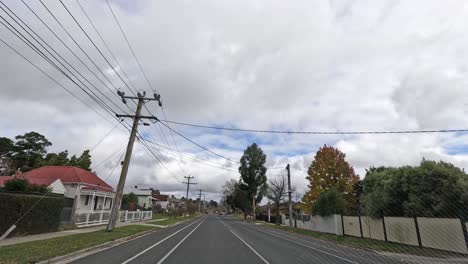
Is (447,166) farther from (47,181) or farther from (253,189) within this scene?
(253,189)

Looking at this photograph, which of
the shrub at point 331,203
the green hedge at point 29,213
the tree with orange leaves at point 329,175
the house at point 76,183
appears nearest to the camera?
the green hedge at point 29,213

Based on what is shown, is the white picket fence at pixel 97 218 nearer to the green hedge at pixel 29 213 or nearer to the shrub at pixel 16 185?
the green hedge at pixel 29 213

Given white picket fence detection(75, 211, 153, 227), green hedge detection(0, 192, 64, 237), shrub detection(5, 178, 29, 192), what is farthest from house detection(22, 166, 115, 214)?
green hedge detection(0, 192, 64, 237)

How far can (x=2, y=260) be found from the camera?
32.0ft

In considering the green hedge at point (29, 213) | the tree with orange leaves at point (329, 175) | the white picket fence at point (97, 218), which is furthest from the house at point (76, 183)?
the tree with orange leaves at point (329, 175)

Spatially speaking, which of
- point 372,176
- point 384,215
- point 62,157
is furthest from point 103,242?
point 62,157

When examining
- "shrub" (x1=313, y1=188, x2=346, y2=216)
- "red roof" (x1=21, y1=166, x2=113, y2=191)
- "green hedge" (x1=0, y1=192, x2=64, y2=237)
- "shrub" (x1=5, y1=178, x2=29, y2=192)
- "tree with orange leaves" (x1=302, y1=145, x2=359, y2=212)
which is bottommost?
"green hedge" (x1=0, y1=192, x2=64, y2=237)

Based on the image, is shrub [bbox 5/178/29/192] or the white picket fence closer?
shrub [bbox 5/178/29/192]

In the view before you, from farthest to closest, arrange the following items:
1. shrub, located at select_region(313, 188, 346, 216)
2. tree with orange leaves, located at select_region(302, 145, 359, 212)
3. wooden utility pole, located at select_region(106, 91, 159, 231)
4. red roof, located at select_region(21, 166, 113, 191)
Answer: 1. tree with orange leaves, located at select_region(302, 145, 359, 212)
2. shrub, located at select_region(313, 188, 346, 216)
3. red roof, located at select_region(21, 166, 113, 191)
4. wooden utility pole, located at select_region(106, 91, 159, 231)

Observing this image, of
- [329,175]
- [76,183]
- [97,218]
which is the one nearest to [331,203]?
[329,175]

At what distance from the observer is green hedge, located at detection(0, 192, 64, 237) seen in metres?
16.8

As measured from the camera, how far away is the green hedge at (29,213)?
1675 centimetres

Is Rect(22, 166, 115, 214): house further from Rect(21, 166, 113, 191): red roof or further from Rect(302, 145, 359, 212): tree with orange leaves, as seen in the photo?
Rect(302, 145, 359, 212): tree with orange leaves

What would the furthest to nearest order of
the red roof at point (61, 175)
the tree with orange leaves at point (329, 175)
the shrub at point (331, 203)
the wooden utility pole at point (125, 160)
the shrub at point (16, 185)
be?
the tree with orange leaves at point (329, 175), the shrub at point (331, 203), the red roof at point (61, 175), the wooden utility pole at point (125, 160), the shrub at point (16, 185)
